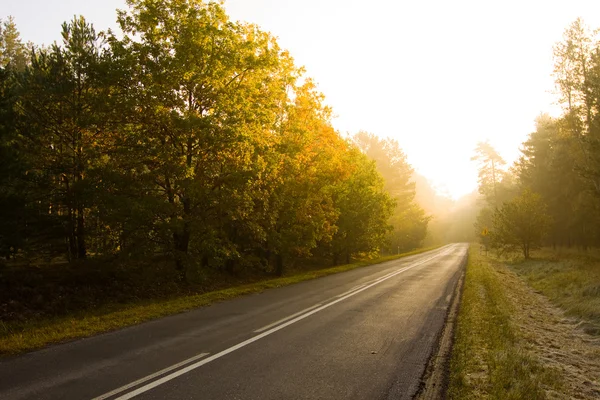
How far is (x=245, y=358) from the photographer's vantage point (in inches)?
236

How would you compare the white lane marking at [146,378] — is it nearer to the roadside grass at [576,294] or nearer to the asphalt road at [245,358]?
the asphalt road at [245,358]

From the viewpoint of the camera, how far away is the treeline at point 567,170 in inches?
977

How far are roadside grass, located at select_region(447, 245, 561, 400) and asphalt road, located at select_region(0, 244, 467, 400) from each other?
56 cm

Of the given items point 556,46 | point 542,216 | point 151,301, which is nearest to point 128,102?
point 151,301

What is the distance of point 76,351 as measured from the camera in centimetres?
635

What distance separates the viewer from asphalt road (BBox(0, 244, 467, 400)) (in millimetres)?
4746

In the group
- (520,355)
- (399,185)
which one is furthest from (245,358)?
(399,185)

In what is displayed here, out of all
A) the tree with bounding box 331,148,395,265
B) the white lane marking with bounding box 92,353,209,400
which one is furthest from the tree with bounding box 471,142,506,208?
the white lane marking with bounding box 92,353,209,400

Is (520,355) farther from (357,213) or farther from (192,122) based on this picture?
(357,213)

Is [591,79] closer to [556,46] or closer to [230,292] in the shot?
[556,46]

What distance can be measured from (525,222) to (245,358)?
33.8m

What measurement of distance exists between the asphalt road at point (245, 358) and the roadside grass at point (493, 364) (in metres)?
0.56

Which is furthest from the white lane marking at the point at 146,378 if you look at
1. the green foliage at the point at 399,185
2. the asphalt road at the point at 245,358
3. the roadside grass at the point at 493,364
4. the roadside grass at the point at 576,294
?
the green foliage at the point at 399,185

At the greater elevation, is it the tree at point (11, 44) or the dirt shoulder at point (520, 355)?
the tree at point (11, 44)
